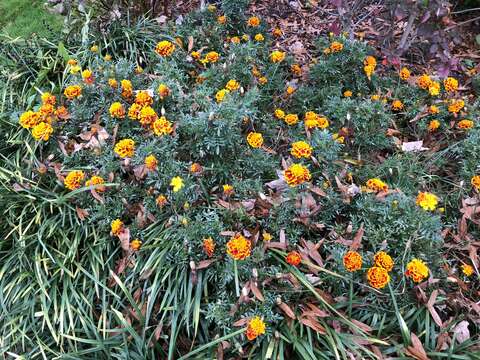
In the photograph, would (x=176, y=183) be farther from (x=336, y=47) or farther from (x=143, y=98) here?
(x=336, y=47)

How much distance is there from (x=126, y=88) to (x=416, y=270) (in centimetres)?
196

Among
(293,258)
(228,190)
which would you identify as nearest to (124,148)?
(228,190)

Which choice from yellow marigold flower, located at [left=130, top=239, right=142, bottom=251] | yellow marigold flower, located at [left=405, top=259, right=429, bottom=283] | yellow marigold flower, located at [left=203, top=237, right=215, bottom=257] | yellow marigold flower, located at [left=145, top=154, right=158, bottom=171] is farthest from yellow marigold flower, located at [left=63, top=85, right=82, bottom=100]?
yellow marigold flower, located at [left=405, top=259, right=429, bottom=283]

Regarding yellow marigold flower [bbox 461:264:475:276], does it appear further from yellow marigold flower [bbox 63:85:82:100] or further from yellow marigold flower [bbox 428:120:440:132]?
yellow marigold flower [bbox 63:85:82:100]

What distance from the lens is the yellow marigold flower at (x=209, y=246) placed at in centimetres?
214

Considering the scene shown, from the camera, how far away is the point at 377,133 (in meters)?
2.84

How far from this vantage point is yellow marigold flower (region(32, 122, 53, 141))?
2533mm

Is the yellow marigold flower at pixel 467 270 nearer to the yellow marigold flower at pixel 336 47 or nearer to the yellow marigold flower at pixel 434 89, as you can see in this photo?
the yellow marigold flower at pixel 434 89

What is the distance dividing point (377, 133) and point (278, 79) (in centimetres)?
81

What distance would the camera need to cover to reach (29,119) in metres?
2.58

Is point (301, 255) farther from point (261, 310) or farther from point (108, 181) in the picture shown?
point (108, 181)

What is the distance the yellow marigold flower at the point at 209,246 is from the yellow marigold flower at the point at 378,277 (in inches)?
29.9

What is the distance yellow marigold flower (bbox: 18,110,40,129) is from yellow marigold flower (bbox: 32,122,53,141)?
0.03m

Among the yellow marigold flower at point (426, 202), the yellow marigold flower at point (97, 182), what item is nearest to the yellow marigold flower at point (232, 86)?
the yellow marigold flower at point (97, 182)
